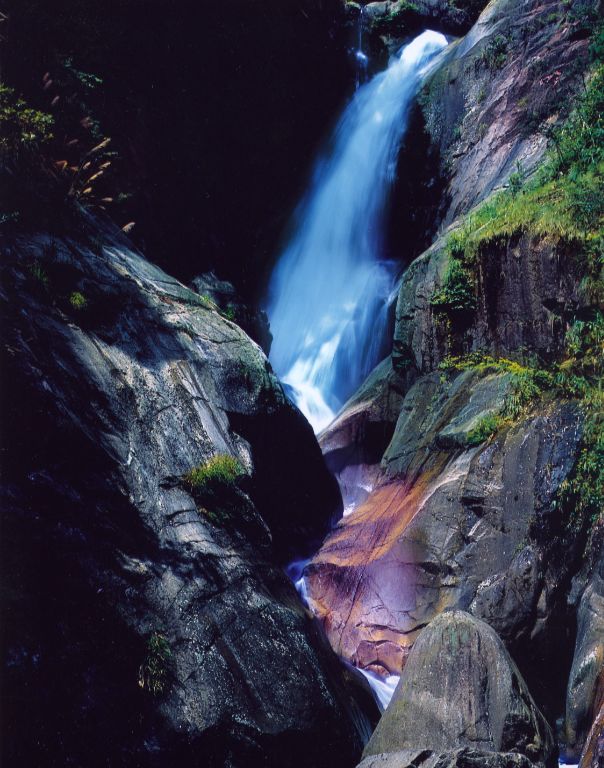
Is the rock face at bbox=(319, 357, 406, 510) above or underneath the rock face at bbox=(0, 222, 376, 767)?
underneath

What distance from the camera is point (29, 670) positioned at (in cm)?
493

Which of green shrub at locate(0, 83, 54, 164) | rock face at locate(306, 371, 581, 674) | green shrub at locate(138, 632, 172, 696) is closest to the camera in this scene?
green shrub at locate(138, 632, 172, 696)

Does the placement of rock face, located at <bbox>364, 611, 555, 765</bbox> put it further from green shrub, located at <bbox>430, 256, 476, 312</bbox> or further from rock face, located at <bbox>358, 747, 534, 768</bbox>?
green shrub, located at <bbox>430, 256, 476, 312</bbox>

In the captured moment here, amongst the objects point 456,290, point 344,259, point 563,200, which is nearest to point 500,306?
point 456,290

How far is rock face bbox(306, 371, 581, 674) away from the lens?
791cm

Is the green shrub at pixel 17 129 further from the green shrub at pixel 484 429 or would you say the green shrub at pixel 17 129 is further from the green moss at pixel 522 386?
the green moss at pixel 522 386

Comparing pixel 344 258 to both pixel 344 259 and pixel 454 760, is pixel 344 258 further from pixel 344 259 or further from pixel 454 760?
pixel 454 760

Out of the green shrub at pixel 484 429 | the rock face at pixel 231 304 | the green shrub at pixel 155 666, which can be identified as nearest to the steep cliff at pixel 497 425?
the green shrub at pixel 484 429

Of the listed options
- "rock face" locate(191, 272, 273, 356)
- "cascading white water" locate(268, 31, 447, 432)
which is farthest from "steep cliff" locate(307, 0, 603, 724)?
"rock face" locate(191, 272, 273, 356)

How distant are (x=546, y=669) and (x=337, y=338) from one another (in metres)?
9.97

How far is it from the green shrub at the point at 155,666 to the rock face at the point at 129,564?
0.04ft

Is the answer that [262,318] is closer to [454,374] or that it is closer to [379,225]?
[379,225]

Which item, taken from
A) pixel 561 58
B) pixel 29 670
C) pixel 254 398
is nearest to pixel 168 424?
pixel 254 398

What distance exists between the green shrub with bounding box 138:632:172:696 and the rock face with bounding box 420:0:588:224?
10.4m
